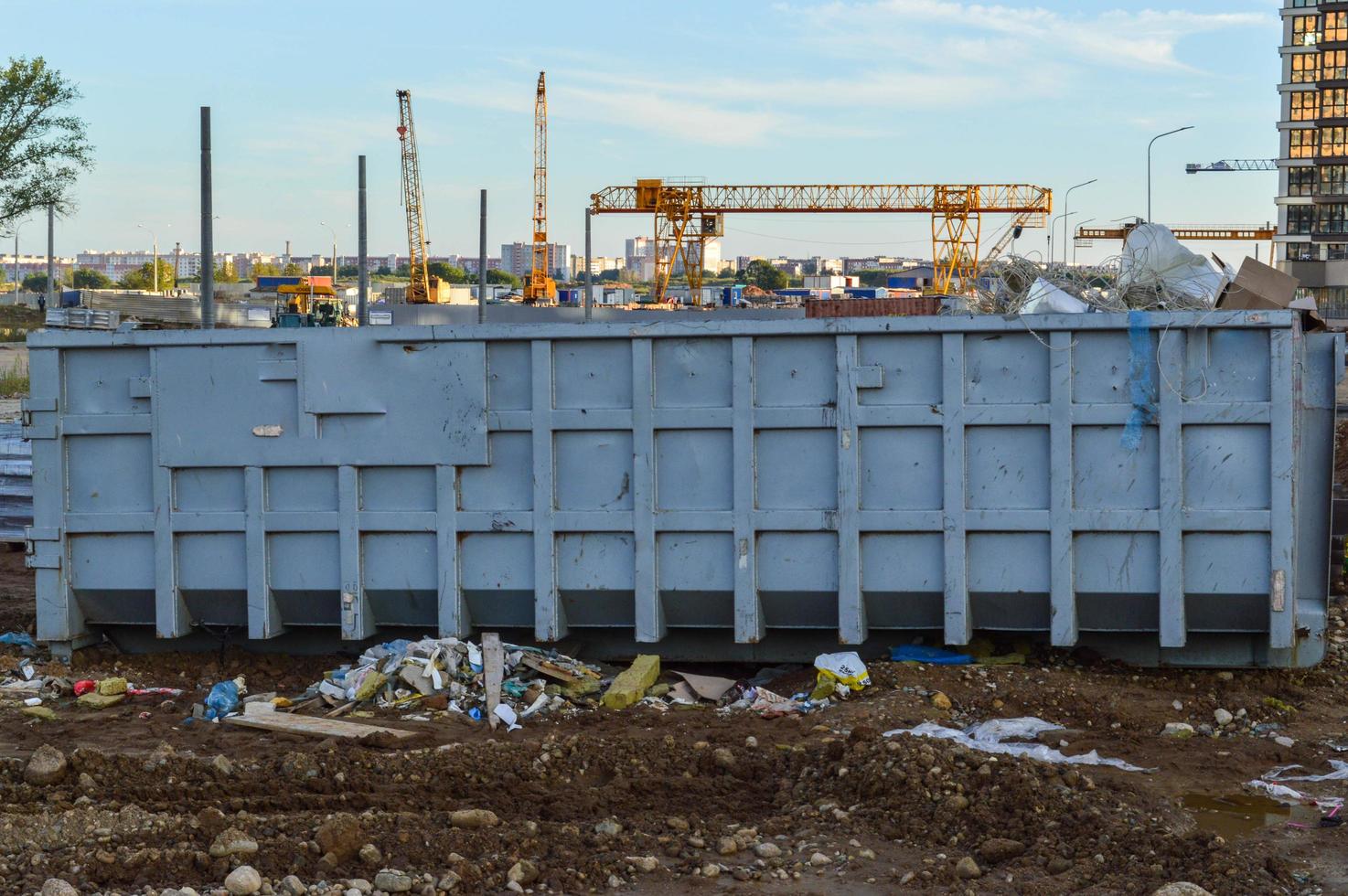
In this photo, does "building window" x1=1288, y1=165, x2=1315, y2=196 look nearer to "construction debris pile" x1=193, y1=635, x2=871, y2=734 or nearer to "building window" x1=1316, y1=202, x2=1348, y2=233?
"building window" x1=1316, y1=202, x2=1348, y2=233

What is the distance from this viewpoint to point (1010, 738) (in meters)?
6.96

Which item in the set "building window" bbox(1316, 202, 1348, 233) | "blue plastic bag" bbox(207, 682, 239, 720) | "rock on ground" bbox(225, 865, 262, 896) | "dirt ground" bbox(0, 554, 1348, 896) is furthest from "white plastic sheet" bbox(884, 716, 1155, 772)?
"building window" bbox(1316, 202, 1348, 233)

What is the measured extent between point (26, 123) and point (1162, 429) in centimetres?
4736

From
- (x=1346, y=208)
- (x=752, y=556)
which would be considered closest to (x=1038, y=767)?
(x=752, y=556)

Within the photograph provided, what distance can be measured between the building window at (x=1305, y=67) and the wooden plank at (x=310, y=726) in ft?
301

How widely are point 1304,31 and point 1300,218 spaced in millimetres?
11269

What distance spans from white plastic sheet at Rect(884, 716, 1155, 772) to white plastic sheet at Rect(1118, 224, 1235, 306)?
2.58 meters

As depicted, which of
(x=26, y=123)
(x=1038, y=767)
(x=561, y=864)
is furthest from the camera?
(x=26, y=123)

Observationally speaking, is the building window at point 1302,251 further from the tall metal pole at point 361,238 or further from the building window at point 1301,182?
the tall metal pole at point 361,238

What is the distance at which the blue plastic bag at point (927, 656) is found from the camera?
797 cm

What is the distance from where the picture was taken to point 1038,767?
6121mm

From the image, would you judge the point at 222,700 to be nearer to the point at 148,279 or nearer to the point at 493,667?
the point at 493,667

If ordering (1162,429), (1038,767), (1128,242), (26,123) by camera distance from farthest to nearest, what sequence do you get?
1. (26,123)
2. (1128,242)
3. (1162,429)
4. (1038,767)

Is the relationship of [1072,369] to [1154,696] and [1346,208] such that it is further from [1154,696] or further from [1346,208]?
[1346,208]
